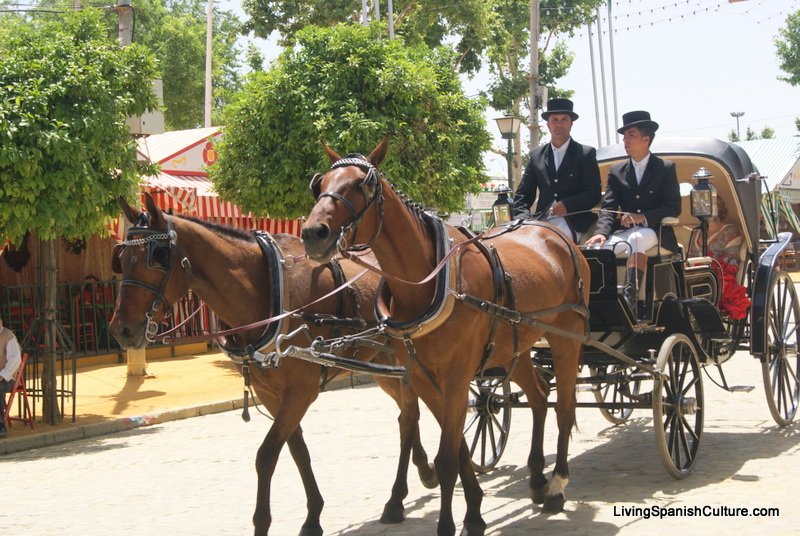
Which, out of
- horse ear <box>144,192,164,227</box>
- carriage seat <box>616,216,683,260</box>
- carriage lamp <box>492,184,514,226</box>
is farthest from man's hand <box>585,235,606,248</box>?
horse ear <box>144,192,164,227</box>

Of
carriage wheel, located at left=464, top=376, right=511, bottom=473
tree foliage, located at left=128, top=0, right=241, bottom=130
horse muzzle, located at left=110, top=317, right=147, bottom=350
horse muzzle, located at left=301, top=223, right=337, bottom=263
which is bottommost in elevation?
carriage wheel, located at left=464, top=376, right=511, bottom=473

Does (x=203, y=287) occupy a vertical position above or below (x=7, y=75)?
below

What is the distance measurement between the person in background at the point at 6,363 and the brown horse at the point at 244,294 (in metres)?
5.53

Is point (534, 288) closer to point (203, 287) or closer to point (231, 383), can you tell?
point (203, 287)

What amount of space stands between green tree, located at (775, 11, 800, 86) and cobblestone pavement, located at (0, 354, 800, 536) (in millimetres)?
42062

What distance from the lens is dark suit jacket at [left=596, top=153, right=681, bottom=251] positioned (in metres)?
8.26

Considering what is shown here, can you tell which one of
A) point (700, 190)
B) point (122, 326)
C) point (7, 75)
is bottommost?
point (122, 326)

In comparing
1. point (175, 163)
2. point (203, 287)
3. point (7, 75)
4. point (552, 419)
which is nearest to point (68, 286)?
point (175, 163)

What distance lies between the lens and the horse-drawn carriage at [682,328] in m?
7.65

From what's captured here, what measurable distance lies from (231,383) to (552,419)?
646 centimetres

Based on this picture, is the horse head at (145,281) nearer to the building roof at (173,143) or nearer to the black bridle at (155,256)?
the black bridle at (155,256)

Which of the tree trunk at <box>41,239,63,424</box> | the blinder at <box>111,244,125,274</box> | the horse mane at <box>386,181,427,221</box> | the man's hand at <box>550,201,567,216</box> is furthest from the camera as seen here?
the tree trunk at <box>41,239,63,424</box>

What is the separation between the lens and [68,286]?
17156 mm

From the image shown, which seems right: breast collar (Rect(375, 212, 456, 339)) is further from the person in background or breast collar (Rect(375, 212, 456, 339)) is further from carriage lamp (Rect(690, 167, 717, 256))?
the person in background
